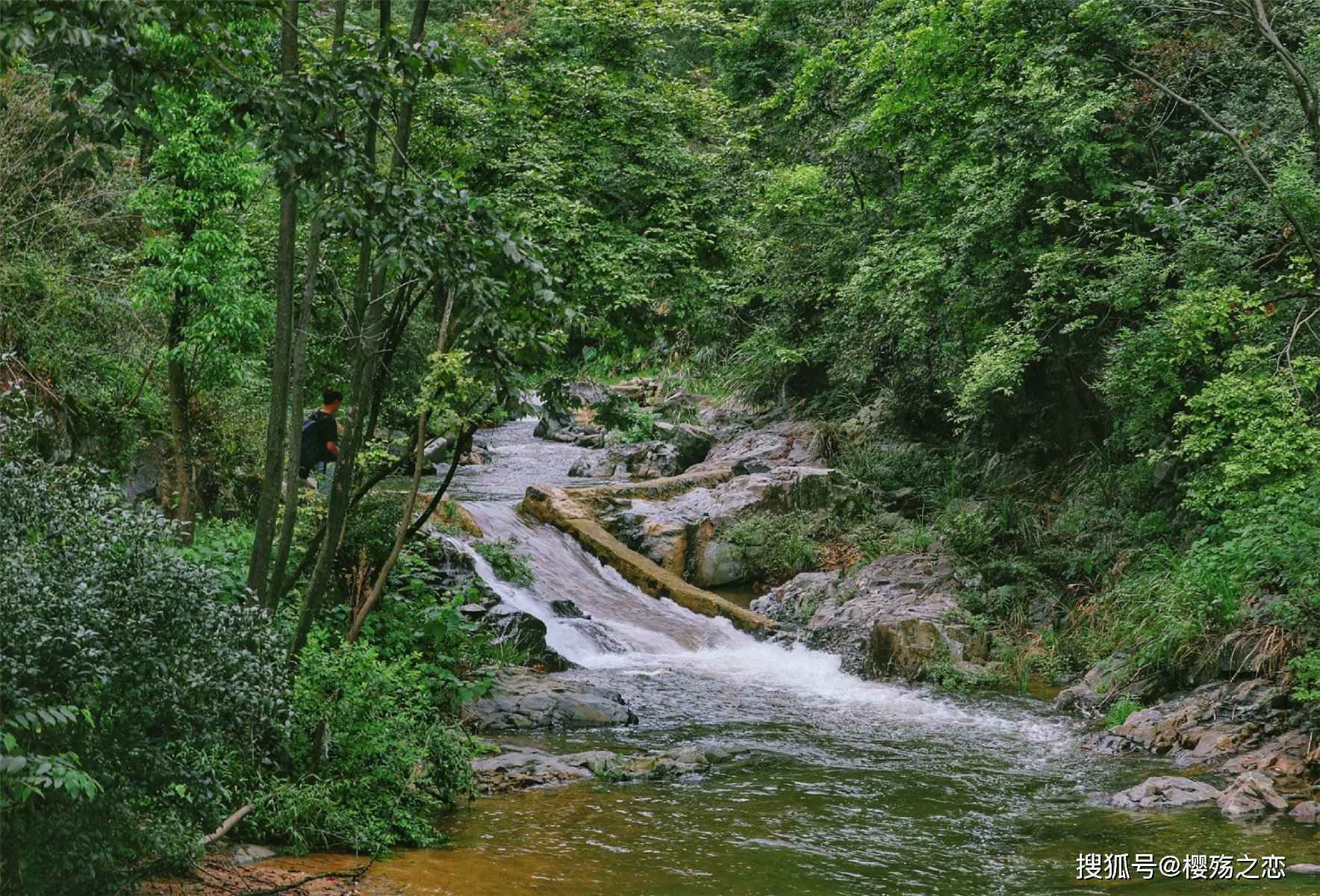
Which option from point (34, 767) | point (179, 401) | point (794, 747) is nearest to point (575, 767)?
point (794, 747)

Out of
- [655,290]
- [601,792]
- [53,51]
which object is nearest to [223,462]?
[655,290]

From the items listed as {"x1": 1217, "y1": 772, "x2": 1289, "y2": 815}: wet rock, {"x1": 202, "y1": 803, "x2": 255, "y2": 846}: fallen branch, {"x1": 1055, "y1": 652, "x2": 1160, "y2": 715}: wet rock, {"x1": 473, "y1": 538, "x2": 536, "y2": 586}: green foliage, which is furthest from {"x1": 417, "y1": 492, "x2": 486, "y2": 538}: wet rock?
{"x1": 1217, "y1": 772, "x2": 1289, "y2": 815}: wet rock

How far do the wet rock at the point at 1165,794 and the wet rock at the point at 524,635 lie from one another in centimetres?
647

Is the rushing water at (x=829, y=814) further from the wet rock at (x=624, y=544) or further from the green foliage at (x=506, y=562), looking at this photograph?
the wet rock at (x=624, y=544)

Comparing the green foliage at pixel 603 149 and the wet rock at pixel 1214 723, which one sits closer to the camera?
the wet rock at pixel 1214 723

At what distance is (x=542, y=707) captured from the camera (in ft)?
34.6

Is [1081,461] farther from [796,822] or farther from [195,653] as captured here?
[195,653]

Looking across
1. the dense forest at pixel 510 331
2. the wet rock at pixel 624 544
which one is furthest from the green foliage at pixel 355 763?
the wet rock at pixel 624 544

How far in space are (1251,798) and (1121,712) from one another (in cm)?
299

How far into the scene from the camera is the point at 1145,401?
42.4ft

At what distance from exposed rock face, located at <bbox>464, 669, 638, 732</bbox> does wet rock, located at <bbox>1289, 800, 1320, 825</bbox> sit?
5.67 metres

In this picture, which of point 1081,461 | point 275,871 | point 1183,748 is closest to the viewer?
point 275,871

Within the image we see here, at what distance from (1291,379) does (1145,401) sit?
2.51 meters

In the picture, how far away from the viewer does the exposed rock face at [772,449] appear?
20781 millimetres
